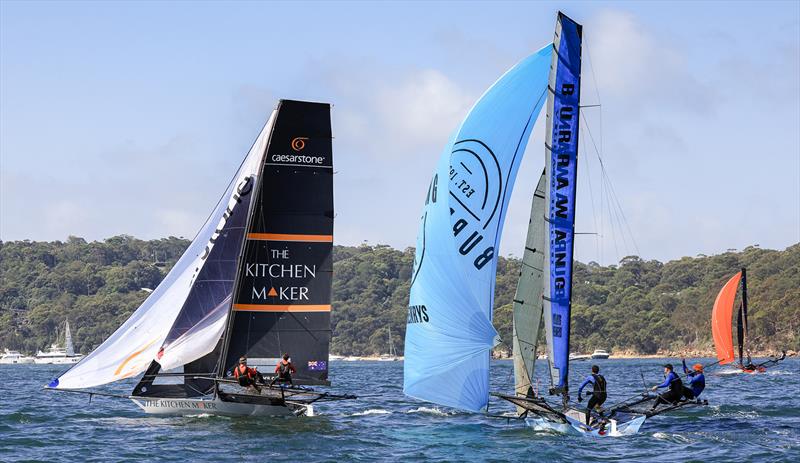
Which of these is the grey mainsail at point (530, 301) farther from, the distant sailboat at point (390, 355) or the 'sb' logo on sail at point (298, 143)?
the distant sailboat at point (390, 355)

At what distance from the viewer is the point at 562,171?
2431cm

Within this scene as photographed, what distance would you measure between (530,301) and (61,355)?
388 ft

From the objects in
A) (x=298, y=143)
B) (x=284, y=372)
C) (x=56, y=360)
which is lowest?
(x=284, y=372)

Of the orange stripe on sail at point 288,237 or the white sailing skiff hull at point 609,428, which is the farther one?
the orange stripe on sail at point 288,237

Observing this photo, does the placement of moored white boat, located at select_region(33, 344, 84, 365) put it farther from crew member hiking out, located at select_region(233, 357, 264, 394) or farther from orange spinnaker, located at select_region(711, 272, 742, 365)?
crew member hiking out, located at select_region(233, 357, 264, 394)

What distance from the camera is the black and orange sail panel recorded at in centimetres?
2884

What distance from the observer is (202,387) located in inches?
1153

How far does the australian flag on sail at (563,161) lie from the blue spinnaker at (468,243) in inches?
17.2

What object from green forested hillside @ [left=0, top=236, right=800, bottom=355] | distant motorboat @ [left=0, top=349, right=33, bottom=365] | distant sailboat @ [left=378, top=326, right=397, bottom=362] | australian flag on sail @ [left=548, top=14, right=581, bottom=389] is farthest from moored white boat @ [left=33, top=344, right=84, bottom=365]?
australian flag on sail @ [left=548, top=14, right=581, bottom=389]

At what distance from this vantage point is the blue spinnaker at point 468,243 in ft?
78.4

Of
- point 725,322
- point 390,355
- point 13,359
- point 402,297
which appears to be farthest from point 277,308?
point 402,297

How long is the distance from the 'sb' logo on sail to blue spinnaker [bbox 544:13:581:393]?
6.96 meters

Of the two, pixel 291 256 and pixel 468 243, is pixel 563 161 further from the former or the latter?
pixel 291 256

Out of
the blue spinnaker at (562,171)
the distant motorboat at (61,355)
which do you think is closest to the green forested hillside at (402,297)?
the distant motorboat at (61,355)
